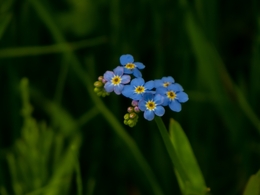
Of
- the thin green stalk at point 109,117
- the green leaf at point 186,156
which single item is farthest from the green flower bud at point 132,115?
the thin green stalk at point 109,117

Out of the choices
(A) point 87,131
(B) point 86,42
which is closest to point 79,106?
(A) point 87,131

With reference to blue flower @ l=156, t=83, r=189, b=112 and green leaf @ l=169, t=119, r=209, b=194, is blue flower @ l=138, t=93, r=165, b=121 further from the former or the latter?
green leaf @ l=169, t=119, r=209, b=194

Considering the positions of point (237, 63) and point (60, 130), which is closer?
point (60, 130)

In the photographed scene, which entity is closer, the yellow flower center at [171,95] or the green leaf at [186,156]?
the yellow flower center at [171,95]

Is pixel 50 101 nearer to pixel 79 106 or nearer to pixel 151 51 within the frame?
pixel 79 106

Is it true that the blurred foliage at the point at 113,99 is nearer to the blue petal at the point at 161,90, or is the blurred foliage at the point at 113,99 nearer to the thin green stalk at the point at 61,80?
the thin green stalk at the point at 61,80

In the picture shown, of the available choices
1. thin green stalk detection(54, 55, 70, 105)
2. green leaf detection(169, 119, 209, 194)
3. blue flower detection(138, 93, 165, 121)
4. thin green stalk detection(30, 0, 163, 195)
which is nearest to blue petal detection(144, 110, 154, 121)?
blue flower detection(138, 93, 165, 121)
